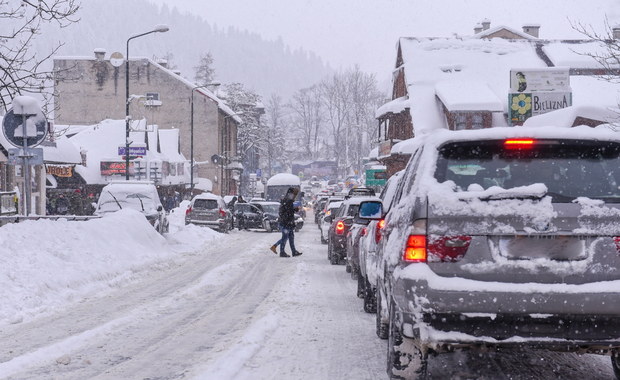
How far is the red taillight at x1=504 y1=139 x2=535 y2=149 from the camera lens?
17.0 feet

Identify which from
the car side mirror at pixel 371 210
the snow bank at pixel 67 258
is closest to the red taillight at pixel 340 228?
the snow bank at pixel 67 258

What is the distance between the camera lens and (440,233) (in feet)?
16.4

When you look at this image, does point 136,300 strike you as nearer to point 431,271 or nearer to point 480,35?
point 431,271

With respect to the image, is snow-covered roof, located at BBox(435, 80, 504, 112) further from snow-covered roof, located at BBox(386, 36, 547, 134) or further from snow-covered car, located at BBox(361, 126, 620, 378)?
snow-covered car, located at BBox(361, 126, 620, 378)

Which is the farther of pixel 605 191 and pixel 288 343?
pixel 288 343

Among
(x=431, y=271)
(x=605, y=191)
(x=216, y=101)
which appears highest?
(x=216, y=101)

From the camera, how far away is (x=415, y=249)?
507 centimetres

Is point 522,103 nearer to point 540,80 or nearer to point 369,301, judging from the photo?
point 540,80

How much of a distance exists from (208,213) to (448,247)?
3166 centimetres

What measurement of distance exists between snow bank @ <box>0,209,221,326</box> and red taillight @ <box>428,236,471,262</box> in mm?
5914

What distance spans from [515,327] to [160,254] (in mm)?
15557

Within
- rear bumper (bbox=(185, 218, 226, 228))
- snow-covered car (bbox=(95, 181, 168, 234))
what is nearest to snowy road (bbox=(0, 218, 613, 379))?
snow-covered car (bbox=(95, 181, 168, 234))

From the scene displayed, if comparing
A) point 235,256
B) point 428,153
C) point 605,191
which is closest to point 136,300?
point 428,153

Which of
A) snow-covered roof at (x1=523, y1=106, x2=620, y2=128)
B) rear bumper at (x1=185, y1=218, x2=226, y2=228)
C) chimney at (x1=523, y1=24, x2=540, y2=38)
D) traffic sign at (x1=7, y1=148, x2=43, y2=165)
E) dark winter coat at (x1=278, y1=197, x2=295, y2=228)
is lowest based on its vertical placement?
rear bumper at (x1=185, y1=218, x2=226, y2=228)
